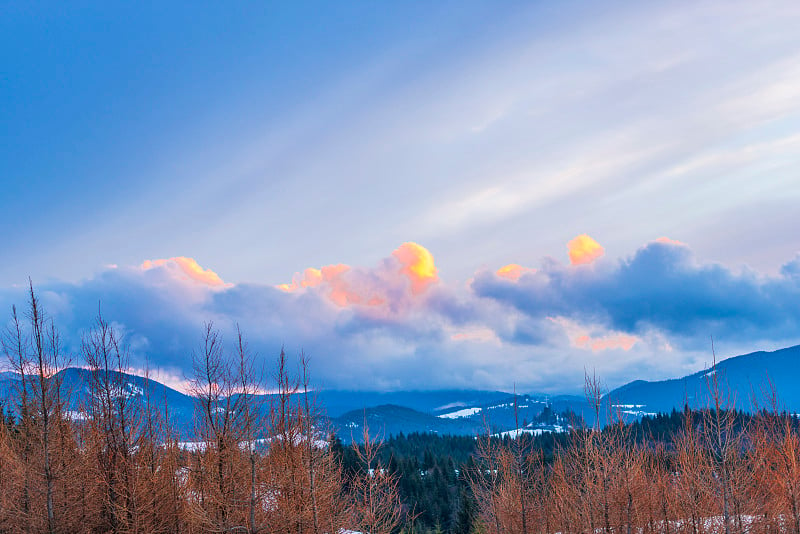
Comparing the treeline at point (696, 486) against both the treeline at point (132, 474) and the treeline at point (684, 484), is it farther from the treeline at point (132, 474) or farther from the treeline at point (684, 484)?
the treeline at point (132, 474)

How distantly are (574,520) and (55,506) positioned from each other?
2211 cm

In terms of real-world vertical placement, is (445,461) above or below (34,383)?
below

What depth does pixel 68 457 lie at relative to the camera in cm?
2483

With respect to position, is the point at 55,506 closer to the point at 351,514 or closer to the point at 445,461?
the point at 351,514

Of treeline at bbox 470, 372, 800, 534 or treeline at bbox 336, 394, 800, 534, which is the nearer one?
treeline at bbox 470, 372, 800, 534

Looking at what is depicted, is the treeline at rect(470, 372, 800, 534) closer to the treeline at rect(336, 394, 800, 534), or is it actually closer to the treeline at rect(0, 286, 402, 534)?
the treeline at rect(336, 394, 800, 534)

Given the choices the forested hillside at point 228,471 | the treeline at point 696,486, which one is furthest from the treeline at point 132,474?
the treeline at point 696,486

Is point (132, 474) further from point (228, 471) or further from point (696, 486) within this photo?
point (696, 486)

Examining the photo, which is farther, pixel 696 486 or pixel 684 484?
pixel 696 486

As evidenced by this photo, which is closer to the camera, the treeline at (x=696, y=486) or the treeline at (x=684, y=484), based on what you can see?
the treeline at (x=696, y=486)

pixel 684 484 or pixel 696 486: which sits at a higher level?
pixel 684 484

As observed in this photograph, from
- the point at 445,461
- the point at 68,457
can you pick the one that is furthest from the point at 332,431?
the point at 445,461

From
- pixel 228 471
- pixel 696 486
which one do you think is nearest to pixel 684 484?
pixel 696 486

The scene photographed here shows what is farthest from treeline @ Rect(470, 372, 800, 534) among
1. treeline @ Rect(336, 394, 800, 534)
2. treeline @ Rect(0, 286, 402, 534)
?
treeline @ Rect(0, 286, 402, 534)
